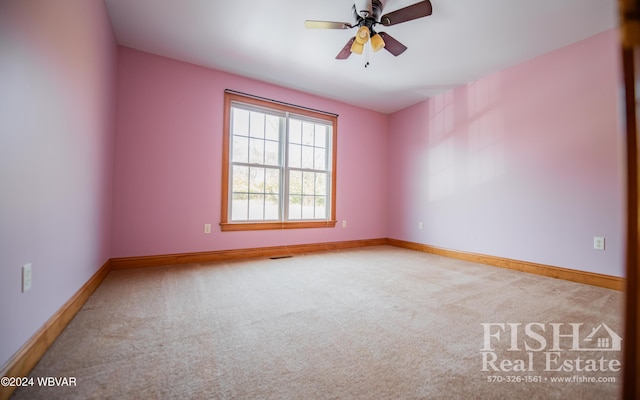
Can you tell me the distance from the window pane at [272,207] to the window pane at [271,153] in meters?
0.54

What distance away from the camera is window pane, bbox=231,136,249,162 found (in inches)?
146

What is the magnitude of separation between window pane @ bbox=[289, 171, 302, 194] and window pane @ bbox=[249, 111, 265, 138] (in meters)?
0.77

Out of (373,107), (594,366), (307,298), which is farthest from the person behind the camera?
(373,107)

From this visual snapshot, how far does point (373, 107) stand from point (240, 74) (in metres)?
2.47

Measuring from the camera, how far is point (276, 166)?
4.03 metres

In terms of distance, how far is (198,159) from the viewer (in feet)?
11.2

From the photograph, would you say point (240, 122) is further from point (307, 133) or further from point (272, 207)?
point (272, 207)

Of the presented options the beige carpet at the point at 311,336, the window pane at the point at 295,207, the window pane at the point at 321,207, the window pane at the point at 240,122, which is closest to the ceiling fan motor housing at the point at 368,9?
the window pane at the point at 240,122

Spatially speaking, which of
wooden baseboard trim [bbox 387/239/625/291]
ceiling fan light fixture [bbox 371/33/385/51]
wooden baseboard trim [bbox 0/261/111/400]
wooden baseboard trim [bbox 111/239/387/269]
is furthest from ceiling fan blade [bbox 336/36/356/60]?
wooden baseboard trim [bbox 0/261/111/400]

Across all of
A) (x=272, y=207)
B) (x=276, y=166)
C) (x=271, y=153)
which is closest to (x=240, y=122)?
(x=271, y=153)

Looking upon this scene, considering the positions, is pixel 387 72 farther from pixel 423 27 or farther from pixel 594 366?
pixel 594 366

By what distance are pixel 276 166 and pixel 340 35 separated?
198 centimetres

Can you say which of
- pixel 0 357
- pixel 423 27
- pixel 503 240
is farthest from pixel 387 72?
pixel 0 357

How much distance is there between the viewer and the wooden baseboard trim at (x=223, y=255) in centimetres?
302
